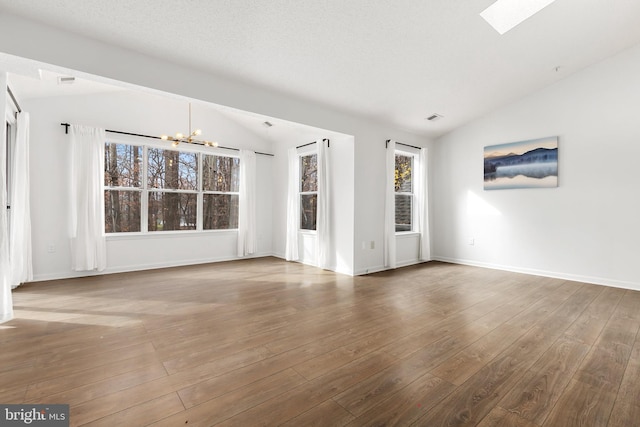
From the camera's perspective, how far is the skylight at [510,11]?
10.2ft

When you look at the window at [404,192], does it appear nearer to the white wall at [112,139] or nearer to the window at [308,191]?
the window at [308,191]

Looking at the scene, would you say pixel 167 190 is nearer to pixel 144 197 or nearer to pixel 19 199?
pixel 144 197

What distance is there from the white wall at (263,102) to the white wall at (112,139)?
6.87 feet

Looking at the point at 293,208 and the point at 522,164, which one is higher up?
the point at 522,164

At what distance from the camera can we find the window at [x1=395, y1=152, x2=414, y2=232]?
606cm

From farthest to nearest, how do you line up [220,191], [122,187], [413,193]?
[220,191]
[413,193]
[122,187]

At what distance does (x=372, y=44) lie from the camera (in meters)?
3.34

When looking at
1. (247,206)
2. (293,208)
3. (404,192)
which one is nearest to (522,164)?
(404,192)

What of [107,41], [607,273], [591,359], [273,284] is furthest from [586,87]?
[107,41]

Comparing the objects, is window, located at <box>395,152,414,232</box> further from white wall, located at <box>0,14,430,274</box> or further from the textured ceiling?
the textured ceiling

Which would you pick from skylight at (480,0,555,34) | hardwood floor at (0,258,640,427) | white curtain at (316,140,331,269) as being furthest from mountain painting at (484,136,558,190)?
white curtain at (316,140,331,269)

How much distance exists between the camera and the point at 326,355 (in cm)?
228

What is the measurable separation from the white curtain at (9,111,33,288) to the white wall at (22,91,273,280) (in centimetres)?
36

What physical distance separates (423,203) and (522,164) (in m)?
1.79
